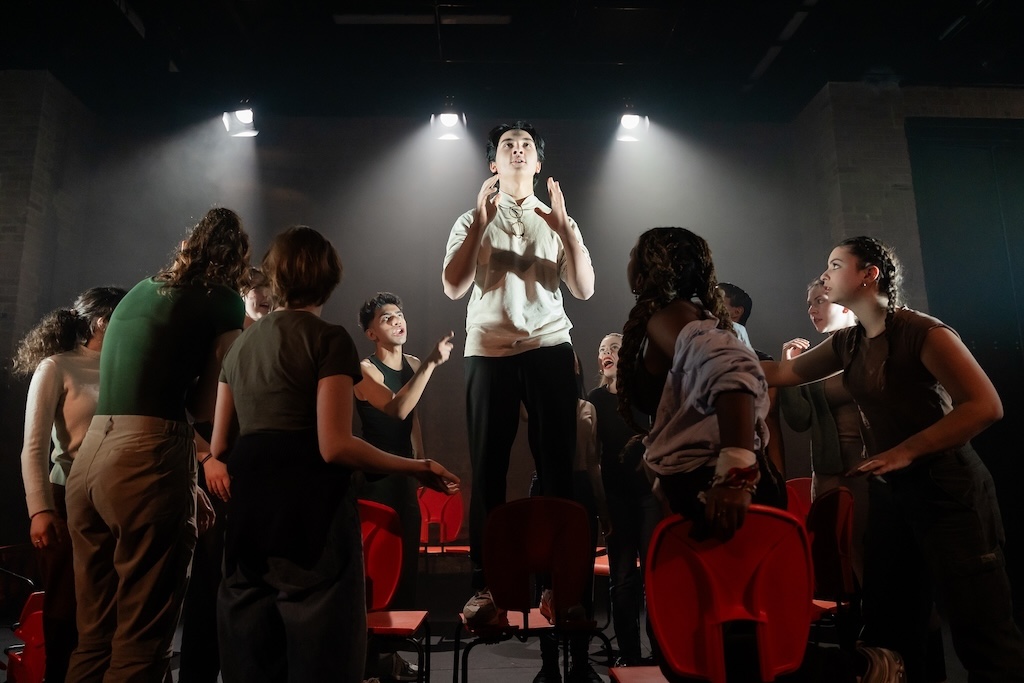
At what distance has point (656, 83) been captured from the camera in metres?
6.93

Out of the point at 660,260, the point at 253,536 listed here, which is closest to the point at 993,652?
the point at 660,260

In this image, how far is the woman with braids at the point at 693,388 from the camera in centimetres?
157

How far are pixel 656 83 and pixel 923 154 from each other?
8.87 feet

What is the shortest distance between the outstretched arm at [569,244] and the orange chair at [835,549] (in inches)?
45.1

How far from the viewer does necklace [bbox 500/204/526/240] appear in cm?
286

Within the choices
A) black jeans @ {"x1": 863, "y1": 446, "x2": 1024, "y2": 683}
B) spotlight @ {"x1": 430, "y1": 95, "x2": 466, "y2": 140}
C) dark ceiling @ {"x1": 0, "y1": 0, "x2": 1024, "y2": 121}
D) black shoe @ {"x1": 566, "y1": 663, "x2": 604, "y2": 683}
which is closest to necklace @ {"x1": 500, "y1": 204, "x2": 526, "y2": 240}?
black jeans @ {"x1": 863, "y1": 446, "x2": 1024, "y2": 683}

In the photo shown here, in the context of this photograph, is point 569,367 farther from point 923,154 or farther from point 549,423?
point 923,154

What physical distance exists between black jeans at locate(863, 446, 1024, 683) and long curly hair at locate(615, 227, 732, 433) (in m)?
0.91

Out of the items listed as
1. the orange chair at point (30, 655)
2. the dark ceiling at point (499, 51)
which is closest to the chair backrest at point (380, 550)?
the orange chair at point (30, 655)

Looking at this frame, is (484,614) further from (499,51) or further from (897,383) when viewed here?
(499,51)

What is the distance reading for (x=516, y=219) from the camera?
290 cm

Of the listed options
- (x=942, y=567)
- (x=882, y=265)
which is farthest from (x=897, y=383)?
(x=942, y=567)

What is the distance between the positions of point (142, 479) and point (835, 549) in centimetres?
225

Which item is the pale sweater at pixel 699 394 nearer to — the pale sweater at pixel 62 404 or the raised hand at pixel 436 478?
the raised hand at pixel 436 478
